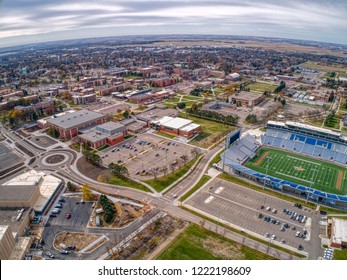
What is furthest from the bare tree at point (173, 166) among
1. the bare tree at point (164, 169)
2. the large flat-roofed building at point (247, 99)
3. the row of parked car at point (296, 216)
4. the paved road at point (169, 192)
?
the large flat-roofed building at point (247, 99)

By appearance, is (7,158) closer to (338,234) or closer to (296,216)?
(296,216)

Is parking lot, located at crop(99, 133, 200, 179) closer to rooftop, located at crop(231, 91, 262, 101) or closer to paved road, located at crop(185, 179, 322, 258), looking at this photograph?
paved road, located at crop(185, 179, 322, 258)

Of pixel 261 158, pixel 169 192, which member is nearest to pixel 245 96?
pixel 261 158

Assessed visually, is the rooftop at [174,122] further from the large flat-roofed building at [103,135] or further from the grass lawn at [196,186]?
the grass lawn at [196,186]

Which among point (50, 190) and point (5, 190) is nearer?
point (5, 190)

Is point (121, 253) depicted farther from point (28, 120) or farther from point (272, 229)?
point (28, 120)

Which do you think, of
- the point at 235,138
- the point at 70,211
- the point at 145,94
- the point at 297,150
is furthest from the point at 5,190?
the point at 145,94
